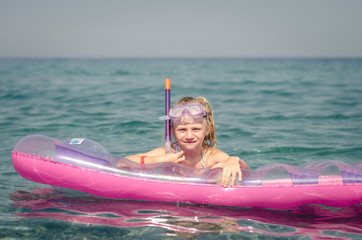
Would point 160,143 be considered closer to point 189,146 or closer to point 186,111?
point 189,146

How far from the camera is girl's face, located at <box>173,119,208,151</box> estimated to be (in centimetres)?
413

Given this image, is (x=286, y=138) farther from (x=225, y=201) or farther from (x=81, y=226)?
(x=81, y=226)

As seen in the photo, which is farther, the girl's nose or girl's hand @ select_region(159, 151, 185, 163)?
the girl's nose

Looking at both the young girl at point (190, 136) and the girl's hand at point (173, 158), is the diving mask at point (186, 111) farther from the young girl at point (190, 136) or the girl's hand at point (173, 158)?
the girl's hand at point (173, 158)

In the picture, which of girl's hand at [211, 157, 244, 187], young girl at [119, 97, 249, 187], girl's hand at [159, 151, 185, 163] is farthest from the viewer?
→ young girl at [119, 97, 249, 187]

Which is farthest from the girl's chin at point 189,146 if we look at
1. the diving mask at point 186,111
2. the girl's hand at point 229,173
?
the girl's hand at point 229,173

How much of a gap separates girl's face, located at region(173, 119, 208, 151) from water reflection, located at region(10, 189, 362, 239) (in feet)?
2.16

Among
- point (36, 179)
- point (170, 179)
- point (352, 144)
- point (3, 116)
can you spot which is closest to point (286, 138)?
point (352, 144)

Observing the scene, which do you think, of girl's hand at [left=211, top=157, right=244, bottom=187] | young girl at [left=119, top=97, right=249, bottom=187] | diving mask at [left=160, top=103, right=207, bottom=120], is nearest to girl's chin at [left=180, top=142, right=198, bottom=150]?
young girl at [left=119, top=97, right=249, bottom=187]

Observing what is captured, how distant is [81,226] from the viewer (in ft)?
10.8

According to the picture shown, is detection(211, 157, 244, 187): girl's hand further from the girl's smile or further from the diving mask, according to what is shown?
the diving mask

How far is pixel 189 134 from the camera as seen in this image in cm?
414

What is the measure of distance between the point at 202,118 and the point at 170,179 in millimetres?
801

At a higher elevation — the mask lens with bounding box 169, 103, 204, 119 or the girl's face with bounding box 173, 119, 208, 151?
the mask lens with bounding box 169, 103, 204, 119
